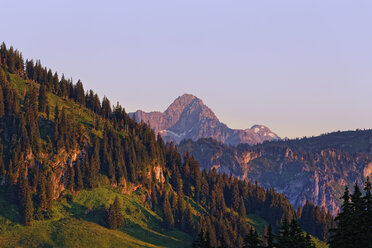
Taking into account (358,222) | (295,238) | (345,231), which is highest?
(358,222)

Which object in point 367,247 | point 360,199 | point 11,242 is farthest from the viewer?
point 11,242

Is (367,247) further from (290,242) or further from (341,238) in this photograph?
(290,242)

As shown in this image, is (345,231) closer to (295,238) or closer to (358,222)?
(358,222)

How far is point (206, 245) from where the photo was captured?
65.9 meters

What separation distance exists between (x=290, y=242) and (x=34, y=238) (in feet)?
497

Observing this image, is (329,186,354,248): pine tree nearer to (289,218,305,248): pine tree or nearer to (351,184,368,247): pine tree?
(351,184,368,247): pine tree

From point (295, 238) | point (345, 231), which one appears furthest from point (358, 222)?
point (295, 238)

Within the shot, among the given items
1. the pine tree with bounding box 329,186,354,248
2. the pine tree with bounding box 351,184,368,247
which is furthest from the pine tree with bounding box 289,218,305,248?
the pine tree with bounding box 351,184,368,247

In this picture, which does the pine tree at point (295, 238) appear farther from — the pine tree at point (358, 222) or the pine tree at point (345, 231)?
the pine tree at point (358, 222)

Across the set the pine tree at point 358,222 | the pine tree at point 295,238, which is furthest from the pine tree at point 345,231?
the pine tree at point 295,238

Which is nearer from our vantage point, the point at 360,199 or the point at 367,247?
the point at 367,247

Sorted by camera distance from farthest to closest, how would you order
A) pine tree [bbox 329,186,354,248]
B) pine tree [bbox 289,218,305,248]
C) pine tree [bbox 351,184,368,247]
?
pine tree [bbox 289,218,305,248] < pine tree [bbox 329,186,354,248] < pine tree [bbox 351,184,368,247]

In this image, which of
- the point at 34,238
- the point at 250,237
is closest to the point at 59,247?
the point at 34,238

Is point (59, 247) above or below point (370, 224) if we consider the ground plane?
below
